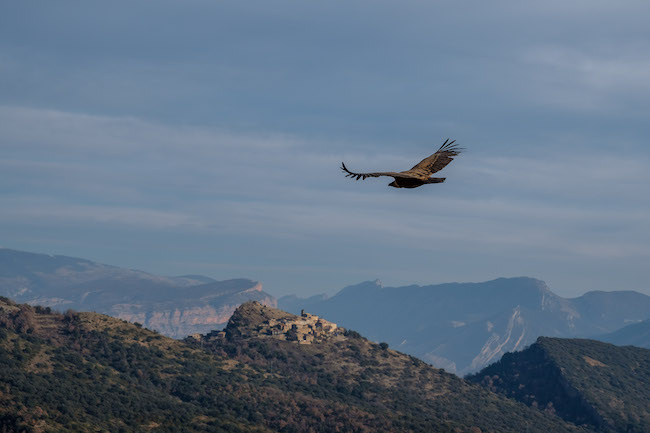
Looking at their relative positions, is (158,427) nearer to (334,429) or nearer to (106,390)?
(106,390)

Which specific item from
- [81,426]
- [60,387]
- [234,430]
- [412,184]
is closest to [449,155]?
[412,184]

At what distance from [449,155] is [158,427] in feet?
489

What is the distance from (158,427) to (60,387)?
26156 millimetres

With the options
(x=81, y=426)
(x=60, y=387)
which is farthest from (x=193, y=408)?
(x=81, y=426)

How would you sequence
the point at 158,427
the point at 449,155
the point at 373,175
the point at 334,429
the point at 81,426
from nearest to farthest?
the point at 373,175 → the point at 449,155 → the point at 81,426 → the point at 158,427 → the point at 334,429

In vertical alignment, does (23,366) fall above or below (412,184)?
below

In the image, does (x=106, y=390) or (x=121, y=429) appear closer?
(x=121, y=429)

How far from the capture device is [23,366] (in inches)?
7751

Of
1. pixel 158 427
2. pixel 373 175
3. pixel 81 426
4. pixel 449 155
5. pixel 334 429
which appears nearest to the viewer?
pixel 373 175

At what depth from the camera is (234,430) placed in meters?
174

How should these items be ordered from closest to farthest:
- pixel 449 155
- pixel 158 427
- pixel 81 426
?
pixel 449 155 < pixel 81 426 < pixel 158 427

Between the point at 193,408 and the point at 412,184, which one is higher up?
the point at 412,184

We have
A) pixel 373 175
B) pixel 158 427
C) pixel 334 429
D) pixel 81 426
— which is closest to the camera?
pixel 373 175

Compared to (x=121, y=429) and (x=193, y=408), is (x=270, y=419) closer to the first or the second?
(x=193, y=408)
